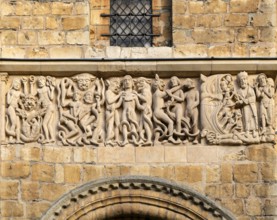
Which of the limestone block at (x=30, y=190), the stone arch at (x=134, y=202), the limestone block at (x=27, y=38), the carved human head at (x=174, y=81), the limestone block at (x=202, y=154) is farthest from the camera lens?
the limestone block at (x=27, y=38)

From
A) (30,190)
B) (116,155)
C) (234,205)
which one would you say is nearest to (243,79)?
(234,205)

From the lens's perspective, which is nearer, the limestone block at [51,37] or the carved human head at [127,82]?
the carved human head at [127,82]

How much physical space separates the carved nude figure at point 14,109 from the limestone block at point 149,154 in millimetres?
1510

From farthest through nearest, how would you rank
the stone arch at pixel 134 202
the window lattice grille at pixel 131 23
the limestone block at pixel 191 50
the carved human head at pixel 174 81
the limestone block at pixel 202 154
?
the window lattice grille at pixel 131 23, the limestone block at pixel 191 50, the carved human head at pixel 174 81, the limestone block at pixel 202 154, the stone arch at pixel 134 202

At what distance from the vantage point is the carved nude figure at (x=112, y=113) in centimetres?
1745

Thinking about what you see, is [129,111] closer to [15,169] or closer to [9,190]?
[15,169]

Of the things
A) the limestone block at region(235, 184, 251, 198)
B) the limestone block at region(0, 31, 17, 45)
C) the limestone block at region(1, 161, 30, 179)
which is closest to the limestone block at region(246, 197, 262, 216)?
the limestone block at region(235, 184, 251, 198)

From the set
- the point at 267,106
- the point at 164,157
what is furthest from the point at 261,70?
the point at 164,157

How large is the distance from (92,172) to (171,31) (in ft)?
7.08

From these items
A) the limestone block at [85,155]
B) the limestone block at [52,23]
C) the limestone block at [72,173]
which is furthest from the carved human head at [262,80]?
the limestone block at [52,23]

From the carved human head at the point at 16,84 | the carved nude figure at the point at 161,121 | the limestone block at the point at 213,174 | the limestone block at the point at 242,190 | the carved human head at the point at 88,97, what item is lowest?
the limestone block at the point at 242,190

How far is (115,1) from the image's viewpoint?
18.3 metres

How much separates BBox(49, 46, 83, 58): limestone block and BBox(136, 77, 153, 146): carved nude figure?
33.6 inches

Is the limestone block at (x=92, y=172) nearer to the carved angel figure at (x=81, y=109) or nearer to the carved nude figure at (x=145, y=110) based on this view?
the carved angel figure at (x=81, y=109)
